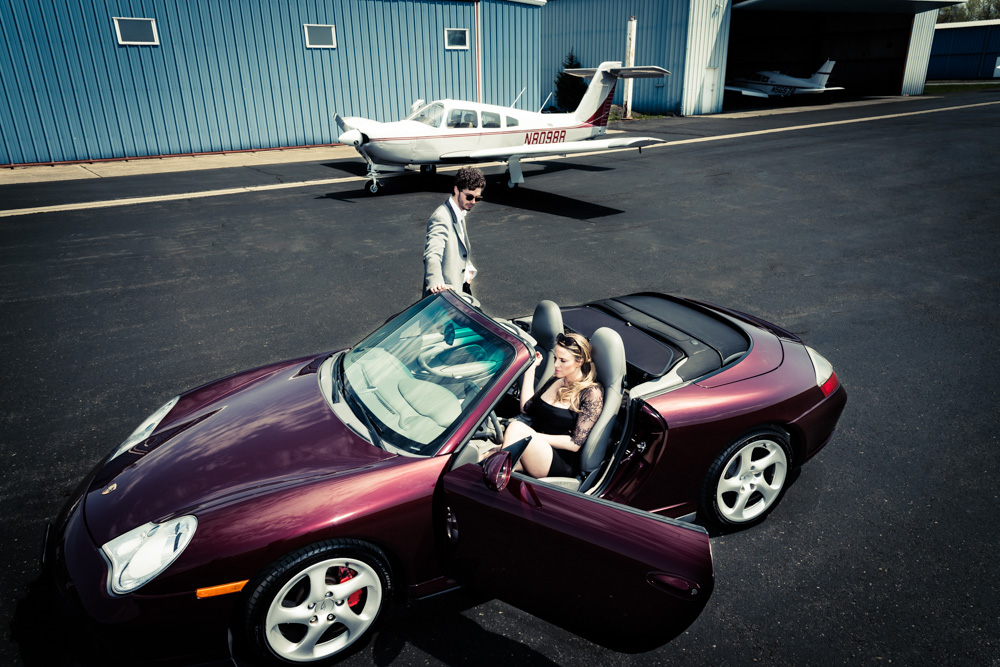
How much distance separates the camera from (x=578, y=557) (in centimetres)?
252

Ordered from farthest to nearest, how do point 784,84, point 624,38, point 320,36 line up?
point 784,84, point 624,38, point 320,36

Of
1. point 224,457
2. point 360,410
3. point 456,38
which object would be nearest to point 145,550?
point 224,457

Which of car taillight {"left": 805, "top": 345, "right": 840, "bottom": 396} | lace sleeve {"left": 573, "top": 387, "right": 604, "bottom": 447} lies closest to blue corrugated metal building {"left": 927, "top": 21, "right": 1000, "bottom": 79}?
car taillight {"left": 805, "top": 345, "right": 840, "bottom": 396}

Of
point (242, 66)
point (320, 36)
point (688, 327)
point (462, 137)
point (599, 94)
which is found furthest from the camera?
point (320, 36)

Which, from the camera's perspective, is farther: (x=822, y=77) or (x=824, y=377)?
(x=822, y=77)

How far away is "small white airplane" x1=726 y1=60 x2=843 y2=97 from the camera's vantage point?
1352 inches

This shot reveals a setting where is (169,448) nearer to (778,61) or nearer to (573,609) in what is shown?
(573,609)

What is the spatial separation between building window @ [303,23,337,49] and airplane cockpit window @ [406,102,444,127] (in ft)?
24.8

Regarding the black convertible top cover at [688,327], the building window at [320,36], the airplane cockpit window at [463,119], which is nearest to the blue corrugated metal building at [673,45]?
the building window at [320,36]

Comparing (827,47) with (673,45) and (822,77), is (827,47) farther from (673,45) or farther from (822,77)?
(673,45)

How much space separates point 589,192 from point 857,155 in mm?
8316

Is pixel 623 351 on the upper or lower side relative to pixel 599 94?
lower

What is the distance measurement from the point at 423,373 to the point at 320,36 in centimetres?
2104

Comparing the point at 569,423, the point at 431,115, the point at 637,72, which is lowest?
the point at 569,423
